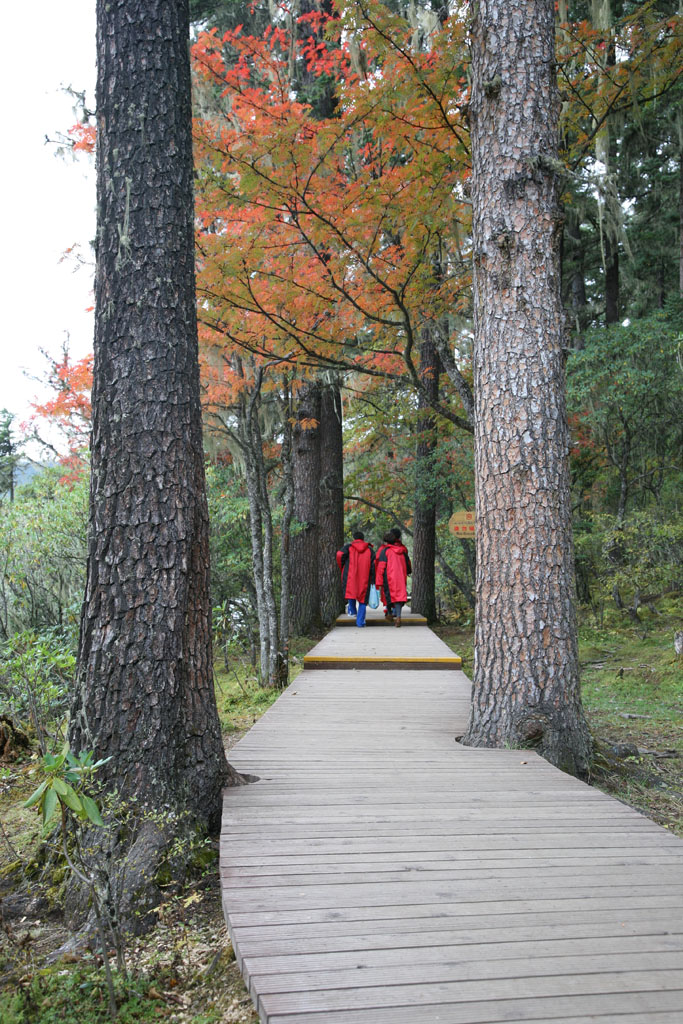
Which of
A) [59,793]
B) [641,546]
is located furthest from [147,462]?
[641,546]

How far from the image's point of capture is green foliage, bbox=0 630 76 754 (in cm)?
476

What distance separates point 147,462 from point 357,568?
24.3ft

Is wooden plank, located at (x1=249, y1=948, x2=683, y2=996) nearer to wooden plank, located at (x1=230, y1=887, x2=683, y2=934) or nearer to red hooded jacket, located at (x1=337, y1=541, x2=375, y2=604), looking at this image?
wooden plank, located at (x1=230, y1=887, x2=683, y2=934)

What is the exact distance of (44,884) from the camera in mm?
3088

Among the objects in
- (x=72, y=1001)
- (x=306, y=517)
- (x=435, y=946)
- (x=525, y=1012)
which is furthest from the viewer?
(x=306, y=517)

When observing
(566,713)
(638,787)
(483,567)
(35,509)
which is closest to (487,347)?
(483,567)

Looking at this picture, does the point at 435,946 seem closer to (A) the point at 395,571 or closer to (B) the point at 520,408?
(B) the point at 520,408

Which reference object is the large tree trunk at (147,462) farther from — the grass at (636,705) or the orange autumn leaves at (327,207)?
the orange autumn leaves at (327,207)

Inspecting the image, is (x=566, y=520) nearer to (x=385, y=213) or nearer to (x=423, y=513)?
(x=385, y=213)

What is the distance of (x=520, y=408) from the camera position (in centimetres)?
429

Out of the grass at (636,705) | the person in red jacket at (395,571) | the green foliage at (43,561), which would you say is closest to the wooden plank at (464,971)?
the grass at (636,705)

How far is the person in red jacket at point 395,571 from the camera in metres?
10.3

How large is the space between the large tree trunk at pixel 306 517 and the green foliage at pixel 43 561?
375 cm

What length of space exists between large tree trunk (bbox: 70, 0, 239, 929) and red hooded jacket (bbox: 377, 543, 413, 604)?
7120mm
